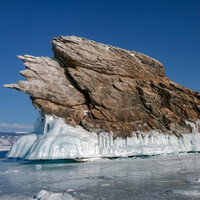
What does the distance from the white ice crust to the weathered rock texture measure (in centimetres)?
89

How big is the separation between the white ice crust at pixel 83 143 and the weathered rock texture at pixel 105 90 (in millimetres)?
893

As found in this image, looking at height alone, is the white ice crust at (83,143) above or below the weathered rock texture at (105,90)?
below

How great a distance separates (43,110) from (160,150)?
1335 cm

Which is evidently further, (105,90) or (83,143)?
(105,90)

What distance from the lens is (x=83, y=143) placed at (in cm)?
2284

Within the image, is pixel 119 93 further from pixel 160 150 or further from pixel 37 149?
pixel 37 149

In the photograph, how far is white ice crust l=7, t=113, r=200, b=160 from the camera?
21.4 meters

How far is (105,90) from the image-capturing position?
27125 mm

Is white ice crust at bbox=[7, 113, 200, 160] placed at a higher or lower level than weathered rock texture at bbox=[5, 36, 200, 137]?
lower

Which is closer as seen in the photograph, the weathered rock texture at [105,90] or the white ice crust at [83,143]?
the white ice crust at [83,143]

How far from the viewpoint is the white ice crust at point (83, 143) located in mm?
21359

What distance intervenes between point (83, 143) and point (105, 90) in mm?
7119

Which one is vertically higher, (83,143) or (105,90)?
(105,90)

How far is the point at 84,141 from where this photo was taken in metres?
23.1
